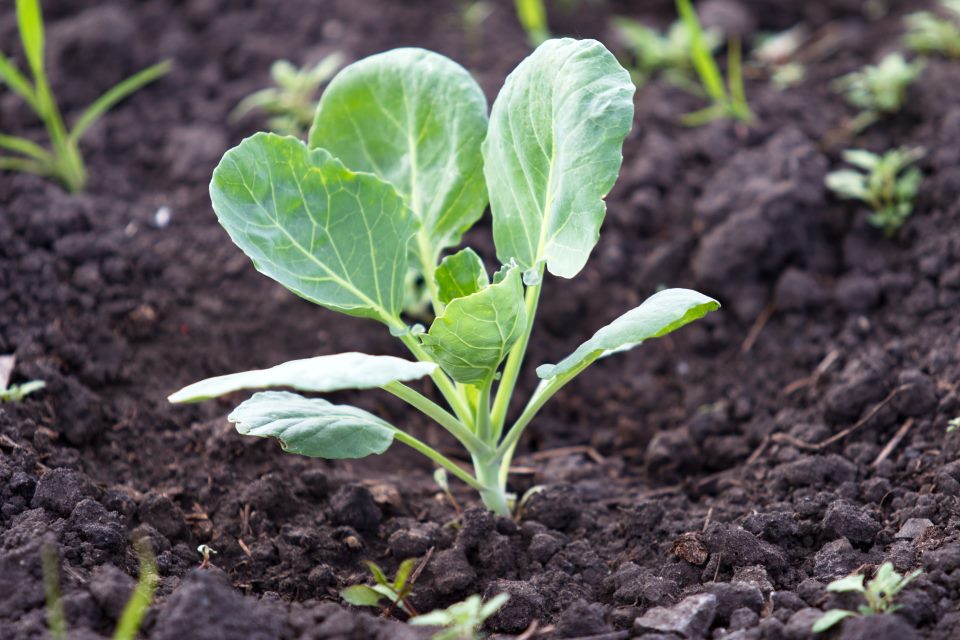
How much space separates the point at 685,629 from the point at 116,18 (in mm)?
3068

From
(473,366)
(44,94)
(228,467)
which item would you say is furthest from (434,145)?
(44,94)

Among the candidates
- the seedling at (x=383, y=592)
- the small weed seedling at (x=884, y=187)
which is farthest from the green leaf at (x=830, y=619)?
the small weed seedling at (x=884, y=187)

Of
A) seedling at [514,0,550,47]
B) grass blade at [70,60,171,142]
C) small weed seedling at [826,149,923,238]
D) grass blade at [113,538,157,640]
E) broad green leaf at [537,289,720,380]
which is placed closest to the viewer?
grass blade at [113,538,157,640]

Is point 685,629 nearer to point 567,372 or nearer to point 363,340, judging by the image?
point 567,372

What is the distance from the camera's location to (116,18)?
362cm

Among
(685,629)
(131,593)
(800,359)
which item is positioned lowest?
(800,359)

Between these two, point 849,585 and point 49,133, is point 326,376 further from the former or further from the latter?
point 49,133

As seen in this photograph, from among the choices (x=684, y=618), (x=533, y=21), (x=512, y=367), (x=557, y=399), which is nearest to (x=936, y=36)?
(x=533, y=21)

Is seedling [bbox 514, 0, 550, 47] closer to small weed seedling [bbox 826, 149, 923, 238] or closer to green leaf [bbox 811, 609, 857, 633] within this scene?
small weed seedling [bbox 826, 149, 923, 238]

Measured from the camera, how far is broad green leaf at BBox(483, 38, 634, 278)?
5.92ft

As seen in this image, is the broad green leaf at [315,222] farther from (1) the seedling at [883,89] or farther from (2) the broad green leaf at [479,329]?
(1) the seedling at [883,89]

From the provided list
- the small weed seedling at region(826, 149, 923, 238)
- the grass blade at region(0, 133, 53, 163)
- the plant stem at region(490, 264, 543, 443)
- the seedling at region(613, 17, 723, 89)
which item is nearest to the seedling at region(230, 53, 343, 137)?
the grass blade at region(0, 133, 53, 163)

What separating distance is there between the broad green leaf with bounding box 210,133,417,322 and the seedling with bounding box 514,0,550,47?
5.49ft

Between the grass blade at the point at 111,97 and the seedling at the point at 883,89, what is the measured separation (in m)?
2.27
